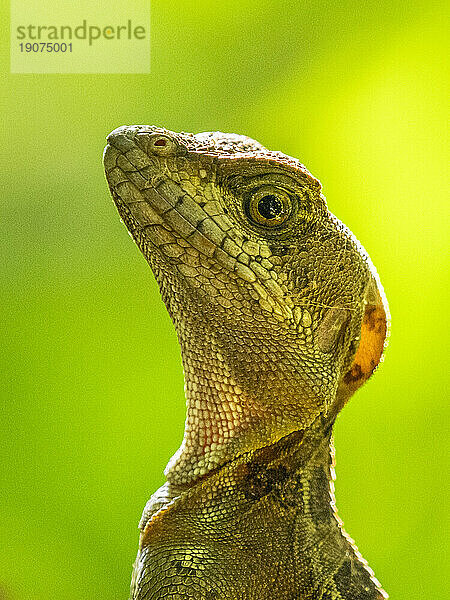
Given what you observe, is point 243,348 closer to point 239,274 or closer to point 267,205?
point 239,274

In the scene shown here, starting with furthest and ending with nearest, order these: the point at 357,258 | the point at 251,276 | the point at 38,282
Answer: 1. the point at 38,282
2. the point at 357,258
3. the point at 251,276

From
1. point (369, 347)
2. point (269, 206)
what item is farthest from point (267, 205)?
point (369, 347)

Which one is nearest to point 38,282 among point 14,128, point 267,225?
point 14,128

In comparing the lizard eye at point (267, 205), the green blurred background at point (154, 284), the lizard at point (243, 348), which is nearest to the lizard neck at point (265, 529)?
the lizard at point (243, 348)

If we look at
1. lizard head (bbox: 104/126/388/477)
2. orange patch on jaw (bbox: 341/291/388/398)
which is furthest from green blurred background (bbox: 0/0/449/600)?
orange patch on jaw (bbox: 341/291/388/398)

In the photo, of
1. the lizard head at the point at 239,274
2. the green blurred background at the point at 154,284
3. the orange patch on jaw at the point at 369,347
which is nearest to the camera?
the lizard head at the point at 239,274

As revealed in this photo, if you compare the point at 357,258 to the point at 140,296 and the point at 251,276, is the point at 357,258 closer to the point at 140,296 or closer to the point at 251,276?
the point at 251,276

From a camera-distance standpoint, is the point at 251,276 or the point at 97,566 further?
the point at 97,566

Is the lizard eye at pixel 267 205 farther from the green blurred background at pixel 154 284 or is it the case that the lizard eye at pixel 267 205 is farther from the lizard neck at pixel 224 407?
the green blurred background at pixel 154 284
